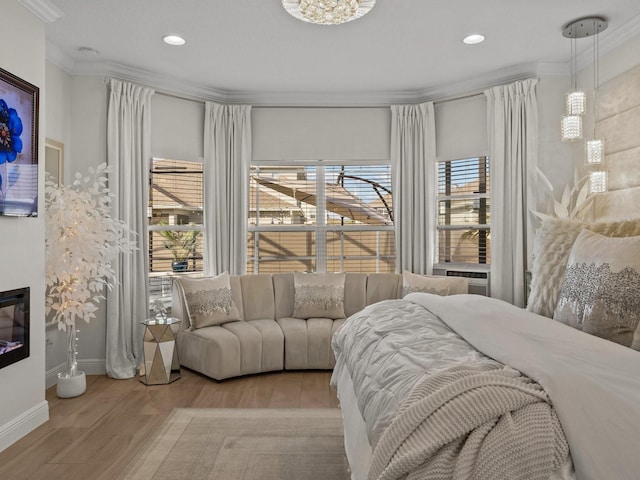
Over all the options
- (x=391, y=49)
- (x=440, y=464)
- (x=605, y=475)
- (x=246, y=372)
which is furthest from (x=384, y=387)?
(x=391, y=49)

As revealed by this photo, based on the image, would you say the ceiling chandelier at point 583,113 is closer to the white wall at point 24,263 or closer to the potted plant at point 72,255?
the potted plant at point 72,255

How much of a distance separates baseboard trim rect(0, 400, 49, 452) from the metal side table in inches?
35.6

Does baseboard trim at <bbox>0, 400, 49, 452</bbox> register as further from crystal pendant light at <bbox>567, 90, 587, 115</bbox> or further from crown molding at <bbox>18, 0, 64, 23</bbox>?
crystal pendant light at <bbox>567, 90, 587, 115</bbox>

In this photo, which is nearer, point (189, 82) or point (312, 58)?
point (312, 58)

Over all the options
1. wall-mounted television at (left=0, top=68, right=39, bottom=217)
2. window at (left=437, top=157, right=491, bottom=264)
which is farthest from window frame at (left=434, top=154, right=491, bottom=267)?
wall-mounted television at (left=0, top=68, right=39, bottom=217)

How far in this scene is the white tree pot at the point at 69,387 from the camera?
12.2 ft

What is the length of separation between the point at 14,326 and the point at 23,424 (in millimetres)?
624

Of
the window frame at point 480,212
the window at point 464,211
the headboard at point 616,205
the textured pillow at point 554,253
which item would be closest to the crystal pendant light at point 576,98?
the headboard at point 616,205

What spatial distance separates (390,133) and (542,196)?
171 cm

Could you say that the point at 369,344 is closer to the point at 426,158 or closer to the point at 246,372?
Result: the point at 246,372

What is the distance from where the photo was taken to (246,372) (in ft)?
13.9

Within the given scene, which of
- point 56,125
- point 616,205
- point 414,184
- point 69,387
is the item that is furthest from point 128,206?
point 616,205

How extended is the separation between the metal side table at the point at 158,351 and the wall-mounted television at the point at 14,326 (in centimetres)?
115

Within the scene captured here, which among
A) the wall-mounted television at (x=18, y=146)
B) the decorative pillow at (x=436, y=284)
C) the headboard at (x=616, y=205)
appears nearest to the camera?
the wall-mounted television at (x=18, y=146)
